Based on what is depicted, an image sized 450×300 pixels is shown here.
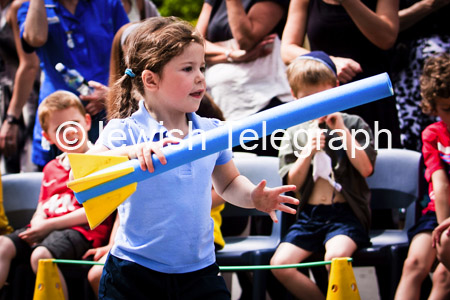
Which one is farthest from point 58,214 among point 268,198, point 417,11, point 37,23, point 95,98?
point 417,11

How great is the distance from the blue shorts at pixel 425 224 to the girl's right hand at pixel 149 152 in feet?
4.93

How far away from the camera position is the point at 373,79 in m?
1.71

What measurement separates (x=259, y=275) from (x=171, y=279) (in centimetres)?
106

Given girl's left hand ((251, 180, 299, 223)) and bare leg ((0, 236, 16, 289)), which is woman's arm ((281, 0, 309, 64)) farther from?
bare leg ((0, 236, 16, 289))

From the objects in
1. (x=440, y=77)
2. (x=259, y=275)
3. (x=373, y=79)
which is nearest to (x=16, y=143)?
(x=259, y=275)

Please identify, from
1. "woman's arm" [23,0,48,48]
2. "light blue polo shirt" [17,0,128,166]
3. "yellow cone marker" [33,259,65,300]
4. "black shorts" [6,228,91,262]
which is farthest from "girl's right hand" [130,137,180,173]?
"woman's arm" [23,0,48,48]

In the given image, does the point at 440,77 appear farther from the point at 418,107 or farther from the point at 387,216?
the point at 387,216

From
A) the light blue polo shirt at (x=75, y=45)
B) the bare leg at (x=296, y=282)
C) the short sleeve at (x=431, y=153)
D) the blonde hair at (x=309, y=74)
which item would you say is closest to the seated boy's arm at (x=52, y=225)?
the light blue polo shirt at (x=75, y=45)

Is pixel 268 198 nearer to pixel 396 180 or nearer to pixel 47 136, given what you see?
pixel 396 180

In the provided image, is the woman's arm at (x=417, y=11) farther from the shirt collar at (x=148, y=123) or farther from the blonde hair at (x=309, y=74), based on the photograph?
the shirt collar at (x=148, y=123)

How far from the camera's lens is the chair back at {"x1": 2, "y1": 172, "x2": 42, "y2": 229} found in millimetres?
3566

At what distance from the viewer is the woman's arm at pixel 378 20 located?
3186 mm

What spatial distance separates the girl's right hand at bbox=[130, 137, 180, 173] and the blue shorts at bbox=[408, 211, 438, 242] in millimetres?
1501

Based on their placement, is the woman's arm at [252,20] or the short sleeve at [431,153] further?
the woman's arm at [252,20]
